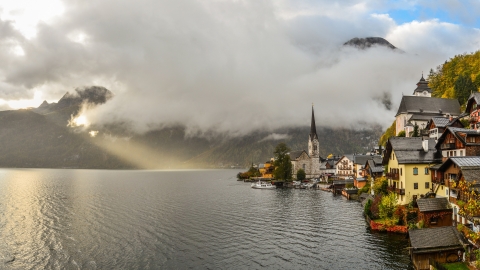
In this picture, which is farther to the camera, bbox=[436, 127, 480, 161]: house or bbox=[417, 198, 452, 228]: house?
bbox=[436, 127, 480, 161]: house

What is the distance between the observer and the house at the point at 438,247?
121ft

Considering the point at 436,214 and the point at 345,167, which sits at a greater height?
the point at 345,167

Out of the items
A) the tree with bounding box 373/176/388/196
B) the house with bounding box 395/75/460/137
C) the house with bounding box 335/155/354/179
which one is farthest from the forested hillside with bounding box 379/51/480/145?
the tree with bounding box 373/176/388/196

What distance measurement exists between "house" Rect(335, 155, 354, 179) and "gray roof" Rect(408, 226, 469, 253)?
127 m

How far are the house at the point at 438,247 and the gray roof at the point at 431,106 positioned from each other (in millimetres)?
91759

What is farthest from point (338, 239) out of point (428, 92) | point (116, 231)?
point (428, 92)

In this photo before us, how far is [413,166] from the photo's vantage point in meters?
60.6

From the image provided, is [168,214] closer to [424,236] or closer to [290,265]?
[290,265]

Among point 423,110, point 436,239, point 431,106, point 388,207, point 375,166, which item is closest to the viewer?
point 436,239

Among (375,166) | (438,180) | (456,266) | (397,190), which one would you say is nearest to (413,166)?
(397,190)

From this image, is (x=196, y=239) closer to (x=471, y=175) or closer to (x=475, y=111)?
(x=471, y=175)

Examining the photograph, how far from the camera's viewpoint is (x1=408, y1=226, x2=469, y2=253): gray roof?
122ft

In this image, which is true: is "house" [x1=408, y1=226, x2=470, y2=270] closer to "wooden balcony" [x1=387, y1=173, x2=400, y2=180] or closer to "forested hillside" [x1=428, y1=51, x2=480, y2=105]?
"wooden balcony" [x1=387, y1=173, x2=400, y2=180]

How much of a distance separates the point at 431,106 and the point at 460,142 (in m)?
74.1
